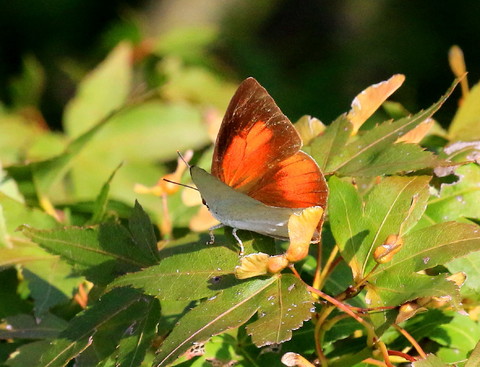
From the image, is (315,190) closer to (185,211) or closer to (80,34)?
(185,211)

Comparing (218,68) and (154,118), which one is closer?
(154,118)

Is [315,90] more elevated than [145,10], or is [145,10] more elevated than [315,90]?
[145,10]

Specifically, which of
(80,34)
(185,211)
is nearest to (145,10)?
(80,34)

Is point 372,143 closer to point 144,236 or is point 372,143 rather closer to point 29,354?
point 144,236

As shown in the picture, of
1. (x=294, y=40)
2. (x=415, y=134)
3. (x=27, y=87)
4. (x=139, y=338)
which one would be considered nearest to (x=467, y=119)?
(x=415, y=134)

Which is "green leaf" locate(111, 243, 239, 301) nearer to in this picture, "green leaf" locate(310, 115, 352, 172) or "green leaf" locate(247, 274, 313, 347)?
"green leaf" locate(247, 274, 313, 347)

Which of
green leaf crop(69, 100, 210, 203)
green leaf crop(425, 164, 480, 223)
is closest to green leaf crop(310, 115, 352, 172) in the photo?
green leaf crop(425, 164, 480, 223)

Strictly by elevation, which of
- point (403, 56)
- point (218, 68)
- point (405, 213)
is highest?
point (405, 213)
